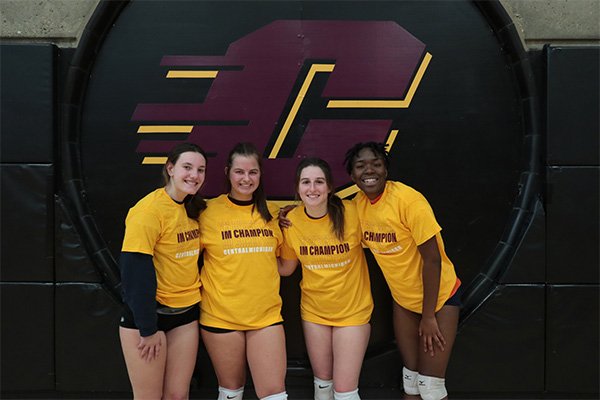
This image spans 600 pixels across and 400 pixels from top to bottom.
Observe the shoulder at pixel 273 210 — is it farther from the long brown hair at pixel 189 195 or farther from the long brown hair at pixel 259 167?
the long brown hair at pixel 189 195

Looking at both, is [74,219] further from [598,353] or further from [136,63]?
[598,353]

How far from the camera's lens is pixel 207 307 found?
243cm

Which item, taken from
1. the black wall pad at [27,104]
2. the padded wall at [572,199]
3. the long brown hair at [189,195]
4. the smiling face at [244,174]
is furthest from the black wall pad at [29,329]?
the padded wall at [572,199]

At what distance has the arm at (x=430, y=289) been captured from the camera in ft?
7.72

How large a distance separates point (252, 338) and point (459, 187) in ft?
5.27

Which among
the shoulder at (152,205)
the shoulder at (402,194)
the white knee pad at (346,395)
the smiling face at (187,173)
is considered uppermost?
the smiling face at (187,173)

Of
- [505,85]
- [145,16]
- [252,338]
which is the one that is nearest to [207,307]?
[252,338]

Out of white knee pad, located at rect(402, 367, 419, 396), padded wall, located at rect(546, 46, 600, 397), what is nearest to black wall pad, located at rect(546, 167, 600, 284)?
padded wall, located at rect(546, 46, 600, 397)

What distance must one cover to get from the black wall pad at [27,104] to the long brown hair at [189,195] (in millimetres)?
1043

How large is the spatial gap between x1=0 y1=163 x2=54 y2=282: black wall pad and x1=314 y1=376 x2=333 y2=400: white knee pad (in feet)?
5.76

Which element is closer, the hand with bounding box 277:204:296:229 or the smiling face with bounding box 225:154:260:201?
the smiling face with bounding box 225:154:260:201

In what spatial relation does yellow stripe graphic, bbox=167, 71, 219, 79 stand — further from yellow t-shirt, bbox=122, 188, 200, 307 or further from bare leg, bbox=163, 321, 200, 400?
bare leg, bbox=163, 321, 200, 400

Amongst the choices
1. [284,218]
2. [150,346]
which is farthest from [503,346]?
[150,346]

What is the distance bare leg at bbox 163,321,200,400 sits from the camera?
7.65 feet
